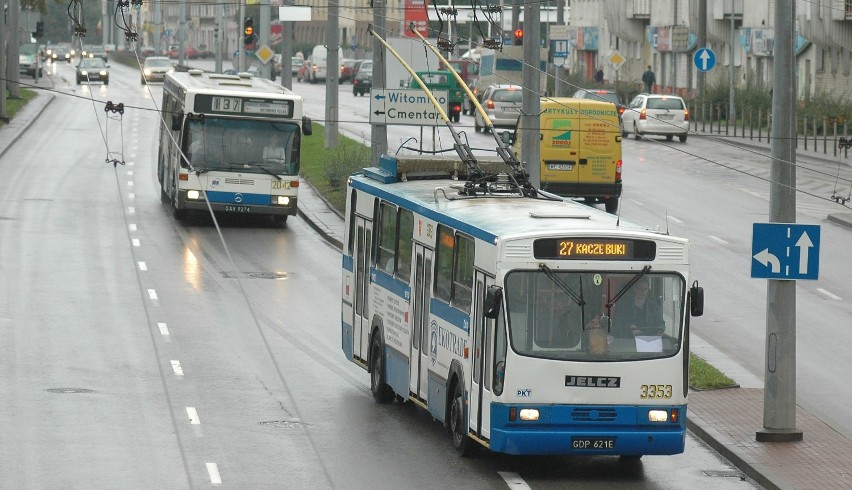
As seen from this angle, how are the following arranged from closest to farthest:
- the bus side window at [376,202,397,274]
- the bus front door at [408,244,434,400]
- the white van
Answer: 1. the bus front door at [408,244,434,400]
2. the bus side window at [376,202,397,274]
3. the white van

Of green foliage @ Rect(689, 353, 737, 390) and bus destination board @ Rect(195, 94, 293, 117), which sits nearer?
green foliage @ Rect(689, 353, 737, 390)

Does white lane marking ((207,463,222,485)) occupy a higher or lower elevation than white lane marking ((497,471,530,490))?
higher

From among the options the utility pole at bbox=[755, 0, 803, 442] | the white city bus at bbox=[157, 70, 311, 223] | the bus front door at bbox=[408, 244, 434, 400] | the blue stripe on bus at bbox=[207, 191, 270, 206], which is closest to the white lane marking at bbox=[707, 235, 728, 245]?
the white city bus at bbox=[157, 70, 311, 223]

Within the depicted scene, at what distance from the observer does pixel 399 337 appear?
17.7 metres

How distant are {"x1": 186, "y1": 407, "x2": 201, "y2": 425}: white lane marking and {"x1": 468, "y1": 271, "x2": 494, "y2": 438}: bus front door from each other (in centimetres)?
315

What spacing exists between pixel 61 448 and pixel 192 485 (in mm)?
1802

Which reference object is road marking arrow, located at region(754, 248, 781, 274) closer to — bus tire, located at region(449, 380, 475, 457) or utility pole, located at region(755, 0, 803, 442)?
utility pole, located at region(755, 0, 803, 442)

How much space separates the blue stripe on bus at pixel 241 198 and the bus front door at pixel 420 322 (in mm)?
17533

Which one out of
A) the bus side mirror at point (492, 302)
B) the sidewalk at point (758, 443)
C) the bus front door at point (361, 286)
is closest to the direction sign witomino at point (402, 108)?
the sidewalk at point (758, 443)

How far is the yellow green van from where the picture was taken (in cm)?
3666

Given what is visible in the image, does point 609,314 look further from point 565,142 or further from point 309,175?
point 309,175

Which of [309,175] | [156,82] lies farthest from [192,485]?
[156,82]

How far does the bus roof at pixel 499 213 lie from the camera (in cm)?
1481

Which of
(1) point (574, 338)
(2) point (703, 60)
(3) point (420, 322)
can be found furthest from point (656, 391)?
(2) point (703, 60)
